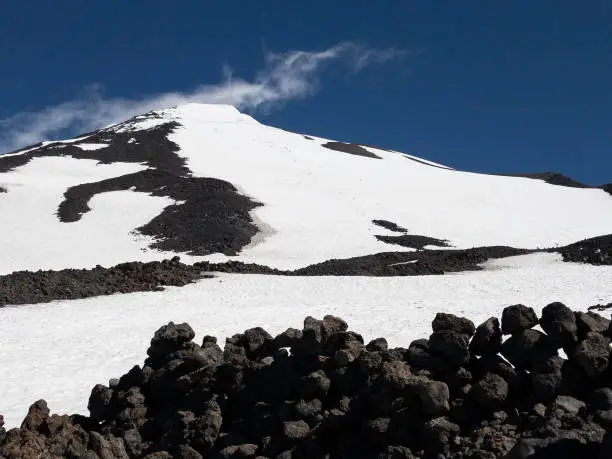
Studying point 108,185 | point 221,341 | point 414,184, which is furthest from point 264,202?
point 221,341

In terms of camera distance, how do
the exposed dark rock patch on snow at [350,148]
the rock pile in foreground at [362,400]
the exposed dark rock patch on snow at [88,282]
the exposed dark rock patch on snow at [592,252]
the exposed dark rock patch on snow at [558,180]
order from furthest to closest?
the exposed dark rock patch on snow at [350,148], the exposed dark rock patch on snow at [558,180], the exposed dark rock patch on snow at [592,252], the exposed dark rock patch on snow at [88,282], the rock pile in foreground at [362,400]

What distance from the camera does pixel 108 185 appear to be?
53969 millimetres

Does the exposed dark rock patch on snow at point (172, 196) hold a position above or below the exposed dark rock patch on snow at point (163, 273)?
above

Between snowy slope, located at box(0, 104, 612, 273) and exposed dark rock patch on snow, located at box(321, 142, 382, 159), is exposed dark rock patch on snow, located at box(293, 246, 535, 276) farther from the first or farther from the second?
exposed dark rock patch on snow, located at box(321, 142, 382, 159)

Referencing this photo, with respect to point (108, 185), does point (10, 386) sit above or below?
below

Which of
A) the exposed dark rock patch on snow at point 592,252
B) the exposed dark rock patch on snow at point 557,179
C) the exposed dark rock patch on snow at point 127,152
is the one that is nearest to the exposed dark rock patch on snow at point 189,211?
the exposed dark rock patch on snow at point 127,152

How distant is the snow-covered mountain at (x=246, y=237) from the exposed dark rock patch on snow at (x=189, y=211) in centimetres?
20

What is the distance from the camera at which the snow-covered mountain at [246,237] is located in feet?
54.9

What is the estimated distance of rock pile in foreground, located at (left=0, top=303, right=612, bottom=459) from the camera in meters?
6.45

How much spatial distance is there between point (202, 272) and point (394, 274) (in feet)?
29.7

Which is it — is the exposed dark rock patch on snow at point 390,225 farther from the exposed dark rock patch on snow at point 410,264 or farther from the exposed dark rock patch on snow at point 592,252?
the exposed dark rock patch on snow at point 592,252

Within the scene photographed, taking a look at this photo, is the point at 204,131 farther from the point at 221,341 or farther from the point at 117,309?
the point at 221,341

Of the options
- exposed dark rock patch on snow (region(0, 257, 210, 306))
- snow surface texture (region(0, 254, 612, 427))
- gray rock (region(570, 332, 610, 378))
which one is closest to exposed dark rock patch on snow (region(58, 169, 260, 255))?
exposed dark rock patch on snow (region(0, 257, 210, 306))

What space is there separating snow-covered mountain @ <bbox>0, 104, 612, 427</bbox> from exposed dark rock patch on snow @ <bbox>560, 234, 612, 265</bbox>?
2.83ft
